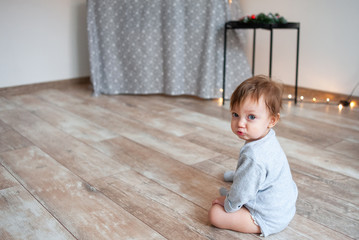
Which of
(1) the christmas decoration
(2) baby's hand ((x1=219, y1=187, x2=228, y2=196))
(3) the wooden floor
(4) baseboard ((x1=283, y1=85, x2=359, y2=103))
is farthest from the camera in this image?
(4) baseboard ((x1=283, y1=85, x2=359, y2=103))

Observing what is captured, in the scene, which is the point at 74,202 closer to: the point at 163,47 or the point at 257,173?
the point at 257,173

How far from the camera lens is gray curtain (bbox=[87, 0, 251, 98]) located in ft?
8.73

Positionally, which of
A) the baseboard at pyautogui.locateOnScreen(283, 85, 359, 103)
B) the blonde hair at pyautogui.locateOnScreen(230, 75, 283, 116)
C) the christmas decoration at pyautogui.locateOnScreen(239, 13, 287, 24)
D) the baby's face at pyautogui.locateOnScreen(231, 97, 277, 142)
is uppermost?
the christmas decoration at pyautogui.locateOnScreen(239, 13, 287, 24)

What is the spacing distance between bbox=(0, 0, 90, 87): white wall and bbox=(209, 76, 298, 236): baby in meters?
2.41

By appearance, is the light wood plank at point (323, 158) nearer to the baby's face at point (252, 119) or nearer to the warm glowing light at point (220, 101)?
the baby's face at point (252, 119)

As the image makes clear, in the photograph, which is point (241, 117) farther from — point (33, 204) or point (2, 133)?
point (2, 133)

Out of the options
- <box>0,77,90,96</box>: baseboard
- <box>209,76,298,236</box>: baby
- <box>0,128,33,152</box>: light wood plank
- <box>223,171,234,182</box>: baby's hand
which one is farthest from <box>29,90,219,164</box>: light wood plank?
<box>0,77,90,96</box>: baseboard

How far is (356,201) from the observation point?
1305mm

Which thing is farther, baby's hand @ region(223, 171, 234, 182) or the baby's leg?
baby's hand @ region(223, 171, 234, 182)

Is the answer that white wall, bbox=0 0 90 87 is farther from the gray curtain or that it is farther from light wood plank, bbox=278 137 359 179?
light wood plank, bbox=278 137 359 179

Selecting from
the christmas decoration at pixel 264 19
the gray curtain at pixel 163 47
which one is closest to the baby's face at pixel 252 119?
the christmas decoration at pixel 264 19

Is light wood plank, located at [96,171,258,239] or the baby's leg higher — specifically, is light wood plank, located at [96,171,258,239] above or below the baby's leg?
below

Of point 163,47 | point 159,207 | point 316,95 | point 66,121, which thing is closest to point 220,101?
point 163,47

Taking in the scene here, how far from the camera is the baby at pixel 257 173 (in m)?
1.04
